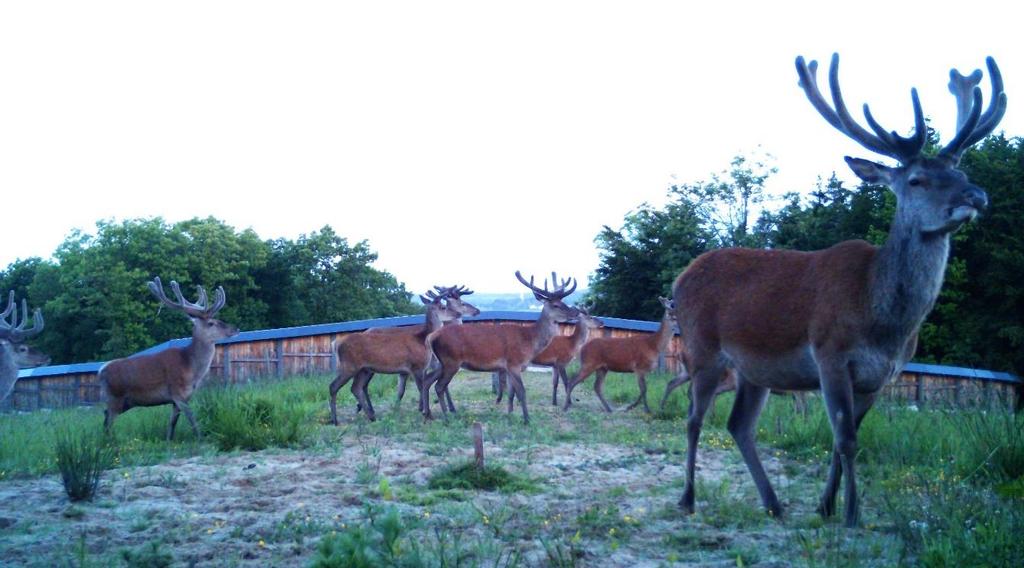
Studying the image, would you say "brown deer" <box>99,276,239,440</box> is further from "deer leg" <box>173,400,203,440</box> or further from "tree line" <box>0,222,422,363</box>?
"tree line" <box>0,222,422,363</box>

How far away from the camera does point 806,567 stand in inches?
207

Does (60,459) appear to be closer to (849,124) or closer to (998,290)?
(849,124)

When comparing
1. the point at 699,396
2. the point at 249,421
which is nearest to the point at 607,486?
the point at 699,396

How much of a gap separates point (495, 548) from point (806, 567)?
5.86ft

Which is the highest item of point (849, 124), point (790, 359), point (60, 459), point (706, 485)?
point (849, 124)

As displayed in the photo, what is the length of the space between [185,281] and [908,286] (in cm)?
4652

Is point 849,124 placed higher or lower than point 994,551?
higher

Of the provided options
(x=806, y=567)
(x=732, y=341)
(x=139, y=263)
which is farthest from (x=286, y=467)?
(x=139, y=263)

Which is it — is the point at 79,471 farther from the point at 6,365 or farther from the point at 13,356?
the point at 13,356

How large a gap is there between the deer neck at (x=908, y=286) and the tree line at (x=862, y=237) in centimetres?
1210

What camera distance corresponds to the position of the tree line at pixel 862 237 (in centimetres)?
2534

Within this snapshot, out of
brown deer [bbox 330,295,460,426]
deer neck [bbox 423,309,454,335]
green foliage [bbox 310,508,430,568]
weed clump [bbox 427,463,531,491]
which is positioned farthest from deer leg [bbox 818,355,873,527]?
deer neck [bbox 423,309,454,335]

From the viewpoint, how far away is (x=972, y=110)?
20.8 ft

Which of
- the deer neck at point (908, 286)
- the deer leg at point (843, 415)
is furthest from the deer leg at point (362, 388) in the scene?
the deer neck at point (908, 286)
